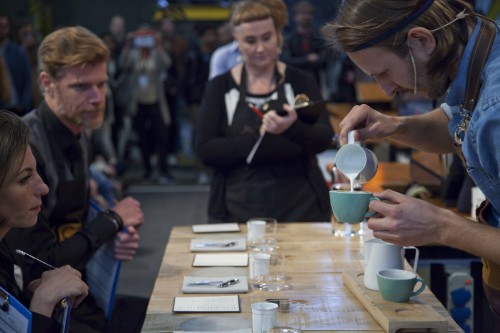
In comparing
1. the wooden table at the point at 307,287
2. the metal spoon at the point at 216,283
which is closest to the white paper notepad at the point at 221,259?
the wooden table at the point at 307,287

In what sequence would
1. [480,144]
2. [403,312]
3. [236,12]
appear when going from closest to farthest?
1. [480,144]
2. [403,312]
3. [236,12]

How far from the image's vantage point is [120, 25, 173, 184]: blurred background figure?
9.21 m

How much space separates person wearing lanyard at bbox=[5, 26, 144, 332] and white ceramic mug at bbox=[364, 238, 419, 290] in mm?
993

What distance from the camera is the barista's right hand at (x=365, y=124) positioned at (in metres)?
2.24

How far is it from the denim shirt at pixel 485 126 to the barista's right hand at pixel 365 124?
37cm

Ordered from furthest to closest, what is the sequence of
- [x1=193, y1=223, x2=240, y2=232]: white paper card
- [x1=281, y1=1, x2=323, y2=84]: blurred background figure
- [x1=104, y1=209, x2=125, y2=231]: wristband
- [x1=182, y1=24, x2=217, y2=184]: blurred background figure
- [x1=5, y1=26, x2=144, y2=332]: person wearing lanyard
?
1. [x1=182, y1=24, x2=217, y2=184]: blurred background figure
2. [x1=281, y1=1, x2=323, y2=84]: blurred background figure
3. [x1=193, y1=223, x2=240, y2=232]: white paper card
4. [x1=104, y1=209, x2=125, y2=231]: wristband
5. [x1=5, y1=26, x2=144, y2=332]: person wearing lanyard

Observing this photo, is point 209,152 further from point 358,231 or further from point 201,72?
point 201,72

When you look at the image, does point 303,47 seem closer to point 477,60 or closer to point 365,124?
point 365,124

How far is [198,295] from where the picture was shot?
7.23 feet

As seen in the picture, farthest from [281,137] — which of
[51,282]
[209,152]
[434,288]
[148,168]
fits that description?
[148,168]

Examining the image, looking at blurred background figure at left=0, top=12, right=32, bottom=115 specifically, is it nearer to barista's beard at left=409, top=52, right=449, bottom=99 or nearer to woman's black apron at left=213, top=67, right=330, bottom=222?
woman's black apron at left=213, top=67, right=330, bottom=222

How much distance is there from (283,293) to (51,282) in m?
0.64

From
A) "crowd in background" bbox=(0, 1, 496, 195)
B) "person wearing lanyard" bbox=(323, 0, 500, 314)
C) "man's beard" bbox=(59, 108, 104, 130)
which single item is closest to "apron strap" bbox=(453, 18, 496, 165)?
"person wearing lanyard" bbox=(323, 0, 500, 314)

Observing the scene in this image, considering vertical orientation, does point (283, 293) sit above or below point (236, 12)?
below
